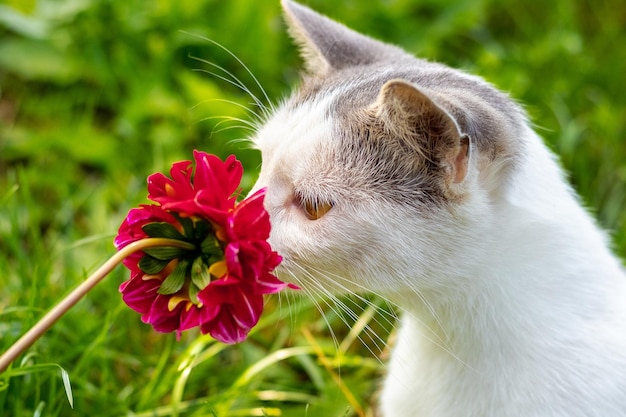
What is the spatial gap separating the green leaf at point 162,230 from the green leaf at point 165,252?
0.02m

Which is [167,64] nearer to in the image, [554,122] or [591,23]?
[554,122]

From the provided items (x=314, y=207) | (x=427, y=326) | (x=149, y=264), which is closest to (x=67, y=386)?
(x=149, y=264)

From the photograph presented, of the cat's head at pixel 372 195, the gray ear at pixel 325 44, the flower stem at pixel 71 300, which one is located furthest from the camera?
the gray ear at pixel 325 44

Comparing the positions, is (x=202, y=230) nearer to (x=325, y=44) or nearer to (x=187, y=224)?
(x=187, y=224)

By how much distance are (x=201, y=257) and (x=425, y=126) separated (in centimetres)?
38

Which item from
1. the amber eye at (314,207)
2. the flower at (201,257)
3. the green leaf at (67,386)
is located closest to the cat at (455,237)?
the amber eye at (314,207)

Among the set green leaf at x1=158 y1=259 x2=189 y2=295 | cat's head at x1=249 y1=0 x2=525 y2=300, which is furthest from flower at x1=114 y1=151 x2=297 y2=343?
cat's head at x1=249 y1=0 x2=525 y2=300

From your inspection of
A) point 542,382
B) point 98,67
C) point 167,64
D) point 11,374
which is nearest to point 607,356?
point 542,382

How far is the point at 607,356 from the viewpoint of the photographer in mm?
1331

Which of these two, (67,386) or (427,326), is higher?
(427,326)

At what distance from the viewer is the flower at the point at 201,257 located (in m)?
1.05

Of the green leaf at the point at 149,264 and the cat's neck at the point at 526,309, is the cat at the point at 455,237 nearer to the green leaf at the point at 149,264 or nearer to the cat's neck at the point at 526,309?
the cat's neck at the point at 526,309

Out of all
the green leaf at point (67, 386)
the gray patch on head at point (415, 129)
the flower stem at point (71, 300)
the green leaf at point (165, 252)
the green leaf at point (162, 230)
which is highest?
the gray patch on head at point (415, 129)

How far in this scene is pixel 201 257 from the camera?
1076mm
